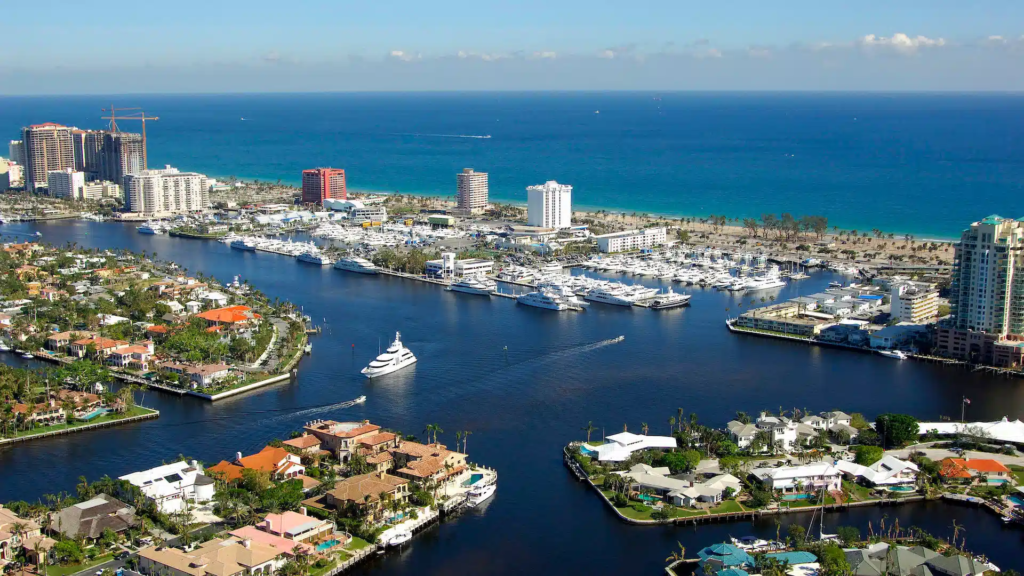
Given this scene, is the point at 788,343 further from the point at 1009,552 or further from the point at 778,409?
the point at 1009,552

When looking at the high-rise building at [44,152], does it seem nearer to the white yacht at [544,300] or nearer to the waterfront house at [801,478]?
the white yacht at [544,300]

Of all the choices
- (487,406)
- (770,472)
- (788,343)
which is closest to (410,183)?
(788,343)

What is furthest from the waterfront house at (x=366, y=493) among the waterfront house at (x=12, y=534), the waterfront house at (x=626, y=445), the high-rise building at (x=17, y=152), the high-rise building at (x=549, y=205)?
the high-rise building at (x=17, y=152)

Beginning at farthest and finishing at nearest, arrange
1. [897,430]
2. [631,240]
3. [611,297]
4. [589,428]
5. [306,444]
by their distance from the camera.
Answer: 1. [631,240]
2. [611,297]
3. [589,428]
4. [897,430]
5. [306,444]

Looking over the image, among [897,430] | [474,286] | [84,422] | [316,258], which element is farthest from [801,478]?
[316,258]

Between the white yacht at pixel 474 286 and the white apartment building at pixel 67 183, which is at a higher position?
the white apartment building at pixel 67 183

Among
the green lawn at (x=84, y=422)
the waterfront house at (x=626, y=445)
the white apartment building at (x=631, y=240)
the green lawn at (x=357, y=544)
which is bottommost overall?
the green lawn at (x=357, y=544)

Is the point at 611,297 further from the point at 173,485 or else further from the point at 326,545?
the point at 326,545
